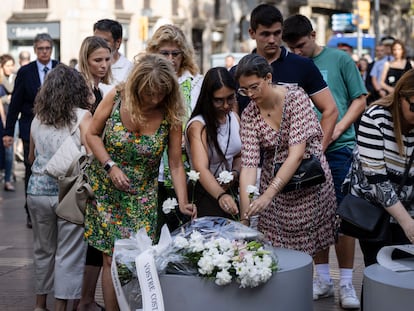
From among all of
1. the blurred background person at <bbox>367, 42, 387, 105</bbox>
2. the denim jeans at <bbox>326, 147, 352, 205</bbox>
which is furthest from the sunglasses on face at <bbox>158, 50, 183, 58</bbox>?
the blurred background person at <bbox>367, 42, 387, 105</bbox>

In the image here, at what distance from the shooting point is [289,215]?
6.12m

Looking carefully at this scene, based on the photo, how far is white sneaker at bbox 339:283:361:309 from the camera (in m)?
6.76

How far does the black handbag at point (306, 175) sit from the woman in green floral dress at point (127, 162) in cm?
61

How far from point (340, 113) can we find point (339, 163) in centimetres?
50

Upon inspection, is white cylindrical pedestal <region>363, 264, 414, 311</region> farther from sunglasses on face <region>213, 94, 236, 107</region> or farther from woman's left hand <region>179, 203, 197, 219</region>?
sunglasses on face <region>213, 94, 236, 107</region>

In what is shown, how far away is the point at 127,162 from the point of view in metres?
5.76

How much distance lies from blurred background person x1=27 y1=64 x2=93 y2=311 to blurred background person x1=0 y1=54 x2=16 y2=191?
8263 mm

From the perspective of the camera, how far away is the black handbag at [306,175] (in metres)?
5.80

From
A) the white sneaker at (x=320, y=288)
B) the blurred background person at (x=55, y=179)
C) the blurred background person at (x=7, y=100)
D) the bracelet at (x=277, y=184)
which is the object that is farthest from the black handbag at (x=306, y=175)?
the blurred background person at (x=7, y=100)

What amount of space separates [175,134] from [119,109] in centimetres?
37

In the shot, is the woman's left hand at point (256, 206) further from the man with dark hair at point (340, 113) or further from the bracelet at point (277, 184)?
the man with dark hair at point (340, 113)

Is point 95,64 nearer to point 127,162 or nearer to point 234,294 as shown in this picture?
point 127,162

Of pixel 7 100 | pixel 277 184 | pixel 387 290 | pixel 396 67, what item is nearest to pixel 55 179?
pixel 277 184

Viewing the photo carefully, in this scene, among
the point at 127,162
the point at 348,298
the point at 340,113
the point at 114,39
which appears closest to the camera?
the point at 127,162
